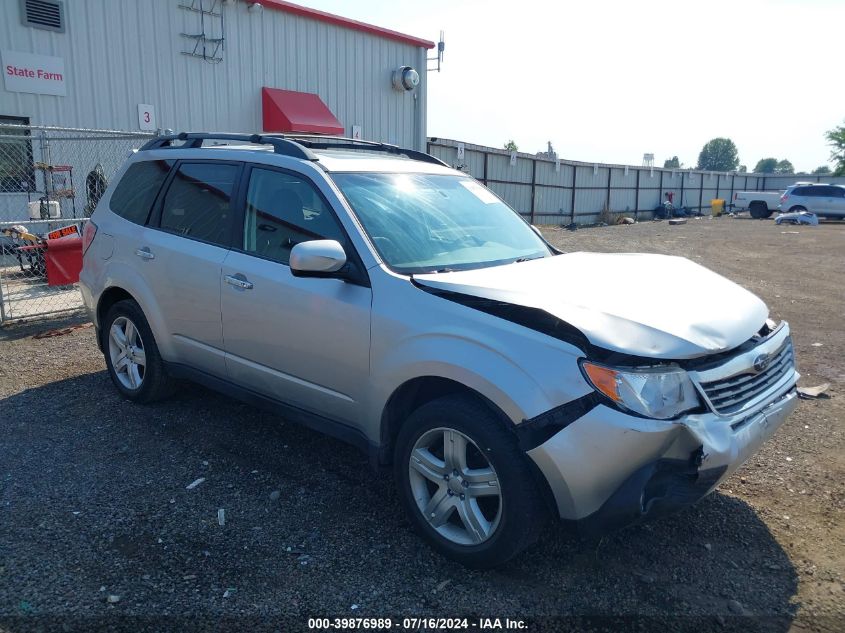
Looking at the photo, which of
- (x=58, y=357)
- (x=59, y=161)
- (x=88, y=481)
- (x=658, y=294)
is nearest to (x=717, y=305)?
(x=658, y=294)

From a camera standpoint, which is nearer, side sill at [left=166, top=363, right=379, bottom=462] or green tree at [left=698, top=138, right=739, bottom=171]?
side sill at [left=166, top=363, right=379, bottom=462]

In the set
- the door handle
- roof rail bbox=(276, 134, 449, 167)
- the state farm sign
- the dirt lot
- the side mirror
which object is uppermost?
the state farm sign

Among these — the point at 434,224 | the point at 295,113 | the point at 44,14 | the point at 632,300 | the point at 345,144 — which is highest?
the point at 44,14

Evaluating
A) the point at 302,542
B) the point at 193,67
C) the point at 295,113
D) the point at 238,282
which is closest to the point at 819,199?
the point at 295,113

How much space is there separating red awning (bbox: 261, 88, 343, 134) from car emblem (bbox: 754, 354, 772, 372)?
518 inches

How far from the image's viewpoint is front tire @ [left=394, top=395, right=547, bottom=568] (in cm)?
286

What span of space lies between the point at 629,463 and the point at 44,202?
1007 centimetres

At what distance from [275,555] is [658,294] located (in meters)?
2.22

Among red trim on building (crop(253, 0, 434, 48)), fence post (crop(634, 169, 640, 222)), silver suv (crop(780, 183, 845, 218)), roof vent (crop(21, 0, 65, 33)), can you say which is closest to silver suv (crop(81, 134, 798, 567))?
roof vent (crop(21, 0, 65, 33))

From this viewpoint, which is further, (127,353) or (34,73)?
(34,73)

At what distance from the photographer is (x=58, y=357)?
21.5 feet

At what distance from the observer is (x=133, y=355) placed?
16.6 ft

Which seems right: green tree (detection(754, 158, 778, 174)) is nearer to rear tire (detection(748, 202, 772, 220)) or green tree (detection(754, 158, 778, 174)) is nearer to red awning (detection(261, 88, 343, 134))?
rear tire (detection(748, 202, 772, 220))

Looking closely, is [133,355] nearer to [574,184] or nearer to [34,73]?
[34,73]
